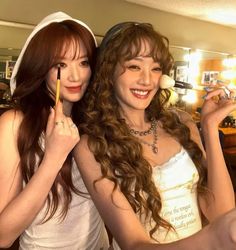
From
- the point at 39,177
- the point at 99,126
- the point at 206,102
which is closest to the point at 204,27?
the point at 206,102

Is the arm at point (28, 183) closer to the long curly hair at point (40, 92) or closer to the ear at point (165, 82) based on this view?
the long curly hair at point (40, 92)

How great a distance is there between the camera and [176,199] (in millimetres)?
808

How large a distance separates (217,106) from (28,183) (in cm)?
59

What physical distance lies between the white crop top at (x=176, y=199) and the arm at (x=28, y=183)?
241mm

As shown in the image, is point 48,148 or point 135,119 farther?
point 135,119

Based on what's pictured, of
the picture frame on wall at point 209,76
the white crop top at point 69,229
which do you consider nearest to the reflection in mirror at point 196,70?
the picture frame on wall at point 209,76

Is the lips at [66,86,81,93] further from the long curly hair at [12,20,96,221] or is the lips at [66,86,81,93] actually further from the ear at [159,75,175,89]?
the ear at [159,75,175,89]

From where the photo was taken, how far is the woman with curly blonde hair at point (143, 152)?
2.47 ft

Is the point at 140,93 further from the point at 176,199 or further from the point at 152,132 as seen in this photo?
the point at 176,199

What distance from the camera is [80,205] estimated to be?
847 mm

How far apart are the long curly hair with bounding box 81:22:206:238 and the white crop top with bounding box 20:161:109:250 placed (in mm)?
117

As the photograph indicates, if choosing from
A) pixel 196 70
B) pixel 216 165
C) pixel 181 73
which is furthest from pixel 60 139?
pixel 196 70

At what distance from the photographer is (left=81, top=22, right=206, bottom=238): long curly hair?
771 millimetres

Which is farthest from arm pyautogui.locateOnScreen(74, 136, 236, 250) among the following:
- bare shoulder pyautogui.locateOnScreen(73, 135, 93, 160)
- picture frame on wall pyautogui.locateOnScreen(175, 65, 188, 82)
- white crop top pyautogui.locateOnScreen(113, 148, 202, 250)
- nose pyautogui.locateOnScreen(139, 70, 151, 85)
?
picture frame on wall pyautogui.locateOnScreen(175, 65, 188, 82)
